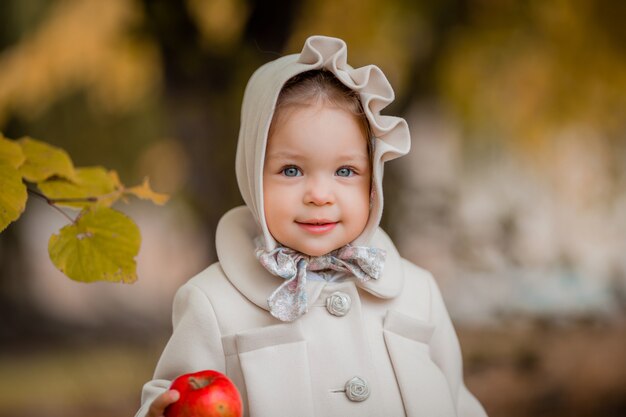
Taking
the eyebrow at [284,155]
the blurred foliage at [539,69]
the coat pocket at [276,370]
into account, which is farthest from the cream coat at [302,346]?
the blurred foliage at [539,69]

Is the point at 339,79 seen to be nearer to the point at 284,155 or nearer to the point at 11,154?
the point at 284,155

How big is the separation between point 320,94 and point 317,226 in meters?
0.27

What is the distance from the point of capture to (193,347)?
5.20ft

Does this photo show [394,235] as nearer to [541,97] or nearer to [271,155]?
Result: [541,97]

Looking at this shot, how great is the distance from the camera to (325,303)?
5.42ft

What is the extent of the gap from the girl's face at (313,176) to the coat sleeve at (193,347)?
217 millimetres

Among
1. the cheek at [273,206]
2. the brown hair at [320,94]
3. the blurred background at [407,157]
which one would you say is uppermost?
the blurred background at [407,157]

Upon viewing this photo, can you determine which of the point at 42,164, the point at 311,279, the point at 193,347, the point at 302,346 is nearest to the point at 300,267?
the point at 311,279

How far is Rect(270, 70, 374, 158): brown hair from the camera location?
1.61m

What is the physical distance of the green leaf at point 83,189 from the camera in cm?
165

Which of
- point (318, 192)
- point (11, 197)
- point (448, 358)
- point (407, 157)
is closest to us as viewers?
point (11, 197)

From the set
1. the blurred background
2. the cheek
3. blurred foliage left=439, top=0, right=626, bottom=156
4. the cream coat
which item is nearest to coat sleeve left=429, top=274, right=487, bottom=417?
the cream coat

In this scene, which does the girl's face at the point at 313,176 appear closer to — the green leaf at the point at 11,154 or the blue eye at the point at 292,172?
the blue eye at the point at 292,172

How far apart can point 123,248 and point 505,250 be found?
323 cm
